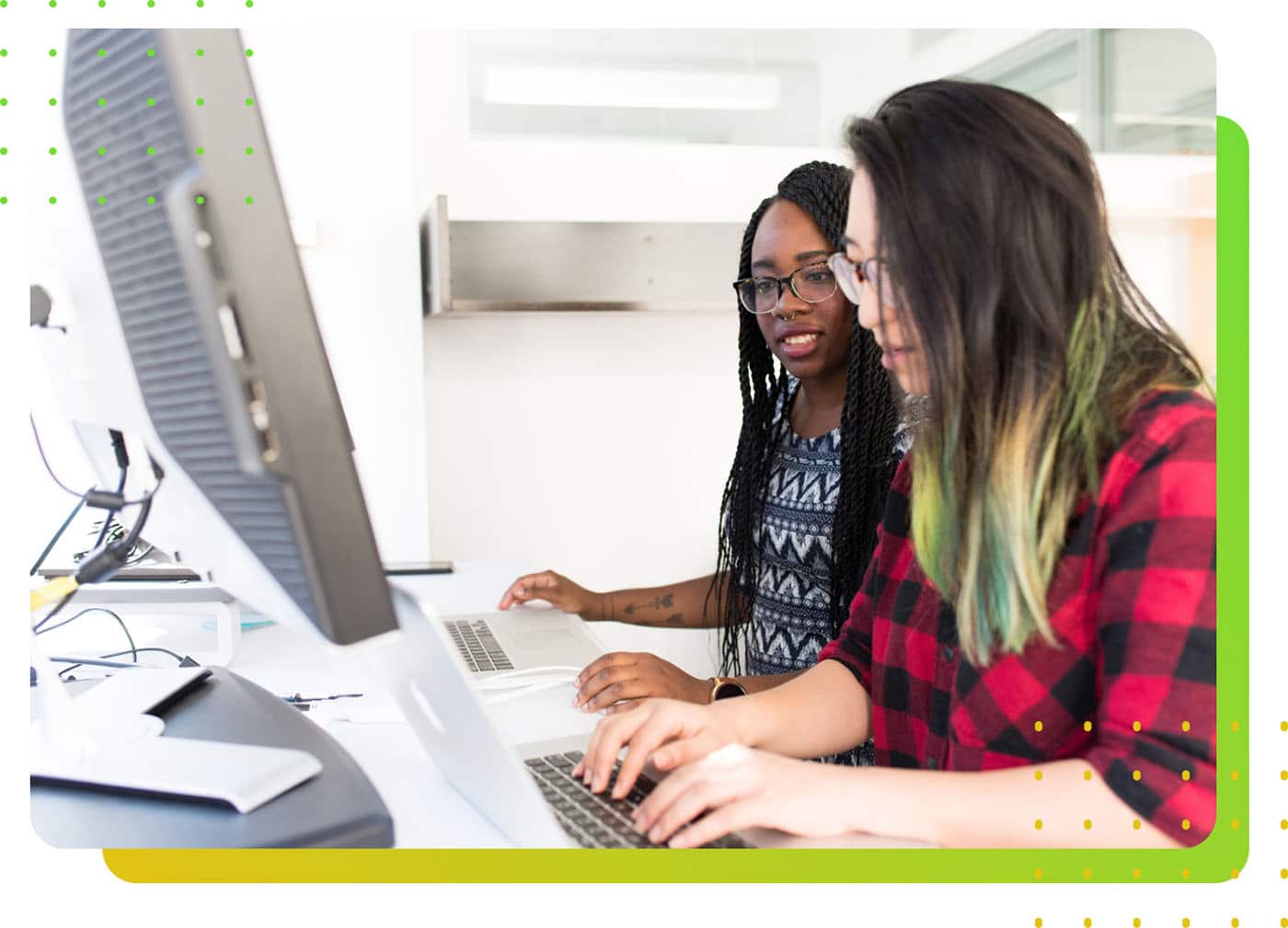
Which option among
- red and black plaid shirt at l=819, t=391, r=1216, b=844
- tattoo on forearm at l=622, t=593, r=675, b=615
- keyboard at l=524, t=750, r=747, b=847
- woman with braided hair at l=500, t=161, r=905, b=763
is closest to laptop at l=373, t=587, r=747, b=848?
keyboard at l=524, t=750, r=747, b=847

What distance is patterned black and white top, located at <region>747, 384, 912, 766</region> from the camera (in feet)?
4.51

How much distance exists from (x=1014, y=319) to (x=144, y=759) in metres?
0.67

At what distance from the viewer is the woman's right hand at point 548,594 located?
1399 mm

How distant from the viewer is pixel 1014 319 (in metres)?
0.67

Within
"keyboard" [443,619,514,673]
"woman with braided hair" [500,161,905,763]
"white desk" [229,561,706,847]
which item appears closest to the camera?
"white desk" [229,561,706,847]

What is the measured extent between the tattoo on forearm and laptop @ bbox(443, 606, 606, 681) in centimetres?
18

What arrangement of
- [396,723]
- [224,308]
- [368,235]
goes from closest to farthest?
[224,308] < [396,723] < [368,235]

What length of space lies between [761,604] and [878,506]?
0.82 ft

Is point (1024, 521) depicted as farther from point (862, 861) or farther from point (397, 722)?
point (397, 722)

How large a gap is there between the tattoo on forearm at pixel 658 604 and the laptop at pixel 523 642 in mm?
182

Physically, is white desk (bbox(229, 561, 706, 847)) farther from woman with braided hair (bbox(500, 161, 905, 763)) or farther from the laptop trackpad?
woman with braided hair (bbox(500, 161, 905, 763))

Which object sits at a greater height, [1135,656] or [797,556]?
[1135,656]

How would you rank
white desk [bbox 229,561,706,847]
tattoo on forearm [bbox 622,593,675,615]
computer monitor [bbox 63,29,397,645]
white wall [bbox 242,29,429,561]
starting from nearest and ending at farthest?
computer monitor [bbox 63,29,397,645]
white desk [bbox 229,561,706,847]
tattoo on forearm [bbox 622,593,675,615]
white wall [bbox 242,29,429,561]

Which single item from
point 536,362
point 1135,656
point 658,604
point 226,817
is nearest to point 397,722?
point 226,817
